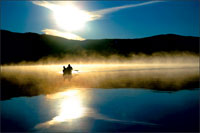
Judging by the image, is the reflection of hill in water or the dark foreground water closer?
the dark foreground water

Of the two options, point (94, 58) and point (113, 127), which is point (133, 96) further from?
point (94, 58)

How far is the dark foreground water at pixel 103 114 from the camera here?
1128 centimetres

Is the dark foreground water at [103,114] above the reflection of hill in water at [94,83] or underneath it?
underneath

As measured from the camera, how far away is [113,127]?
11.2 meters

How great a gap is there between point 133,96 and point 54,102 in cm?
689

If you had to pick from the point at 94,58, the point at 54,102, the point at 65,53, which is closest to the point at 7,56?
the point at 65,53

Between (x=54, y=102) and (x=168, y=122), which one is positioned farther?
(x=54, y=102)

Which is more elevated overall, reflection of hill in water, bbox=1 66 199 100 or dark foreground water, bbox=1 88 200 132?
reflection of hill in water, bbox=1 66 199 100

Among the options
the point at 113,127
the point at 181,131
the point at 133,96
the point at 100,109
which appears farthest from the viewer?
the point at 133,96

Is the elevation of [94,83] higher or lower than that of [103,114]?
higher

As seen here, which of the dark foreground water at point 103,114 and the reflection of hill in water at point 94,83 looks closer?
the dark foreground water at point 103,114

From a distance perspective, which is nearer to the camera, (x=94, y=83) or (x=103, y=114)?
(x=103, y=114)

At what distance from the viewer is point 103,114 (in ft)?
44.2

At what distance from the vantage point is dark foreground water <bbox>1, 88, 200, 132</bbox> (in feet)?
37.0
